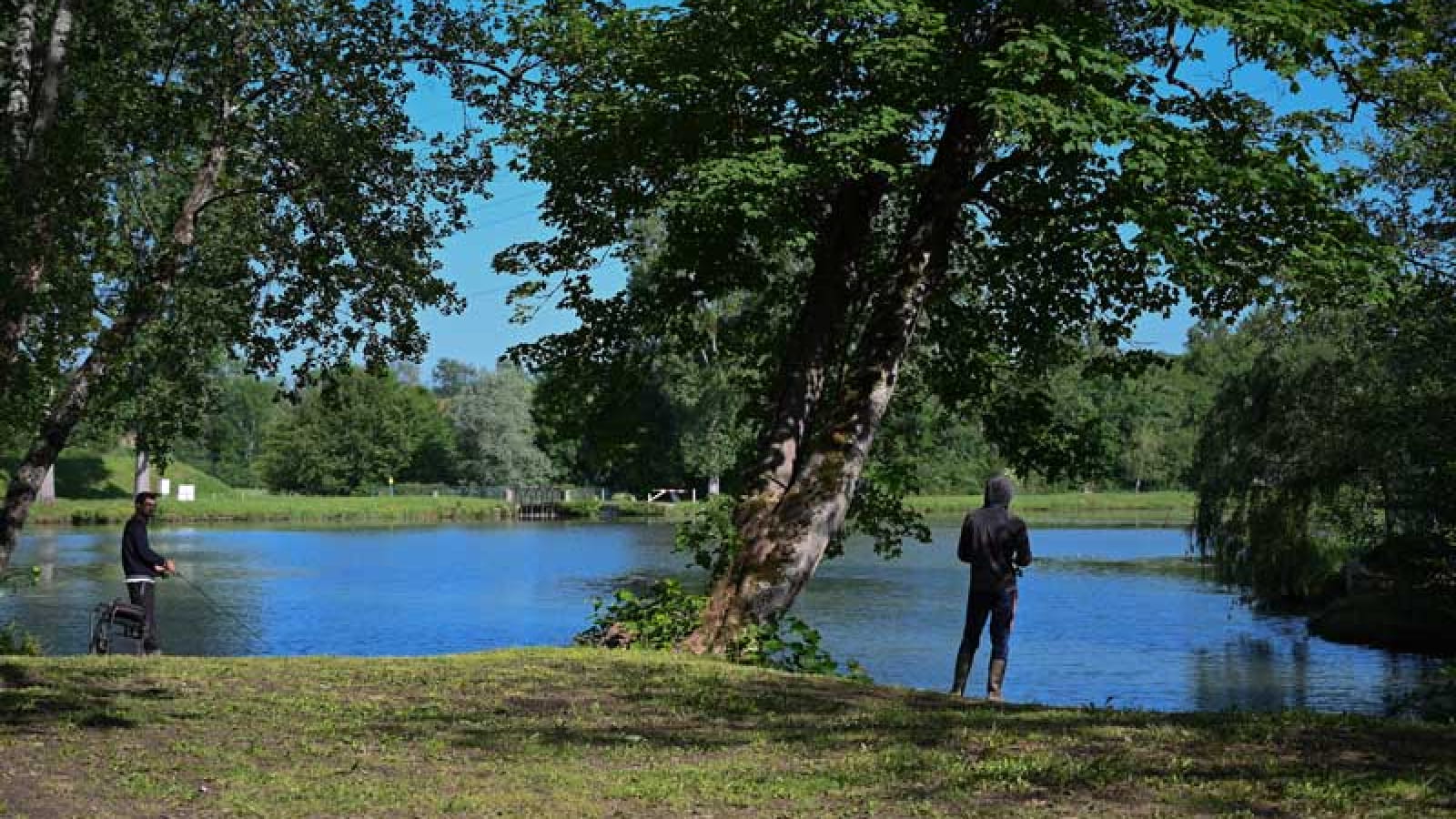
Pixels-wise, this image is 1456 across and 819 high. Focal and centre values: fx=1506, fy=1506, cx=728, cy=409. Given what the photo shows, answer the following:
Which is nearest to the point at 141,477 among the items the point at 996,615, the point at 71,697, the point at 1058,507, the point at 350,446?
the point at 350,446

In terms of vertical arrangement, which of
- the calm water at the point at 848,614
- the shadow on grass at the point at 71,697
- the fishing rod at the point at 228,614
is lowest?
the fishing rod at the point at 228,614

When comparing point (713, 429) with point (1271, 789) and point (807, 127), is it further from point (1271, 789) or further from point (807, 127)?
point (1271, 789)

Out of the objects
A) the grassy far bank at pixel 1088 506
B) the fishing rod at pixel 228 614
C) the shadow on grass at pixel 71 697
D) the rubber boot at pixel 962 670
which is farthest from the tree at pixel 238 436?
the rubber boot at pixel 962 670

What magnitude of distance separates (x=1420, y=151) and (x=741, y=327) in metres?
8.33

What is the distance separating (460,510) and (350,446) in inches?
874

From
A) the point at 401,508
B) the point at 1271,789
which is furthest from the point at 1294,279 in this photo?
the point at 401,508

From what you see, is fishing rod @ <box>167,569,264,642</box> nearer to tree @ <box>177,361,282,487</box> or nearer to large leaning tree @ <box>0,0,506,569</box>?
large leaning tree @ <box>0,0,506,569</box>

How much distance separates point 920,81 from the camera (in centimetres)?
1366

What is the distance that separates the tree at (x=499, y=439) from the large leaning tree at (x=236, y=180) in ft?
276

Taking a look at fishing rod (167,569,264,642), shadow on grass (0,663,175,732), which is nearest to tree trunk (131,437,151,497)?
fishing rod (167,569,264,642)

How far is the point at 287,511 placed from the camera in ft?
260

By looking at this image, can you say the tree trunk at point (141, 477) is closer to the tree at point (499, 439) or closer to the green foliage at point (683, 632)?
the tree at point (499, 439)

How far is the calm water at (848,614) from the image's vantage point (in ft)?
76.3

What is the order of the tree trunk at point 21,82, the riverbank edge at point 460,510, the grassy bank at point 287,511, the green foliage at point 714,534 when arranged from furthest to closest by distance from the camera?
1. the riverbank edge at point 460,510
2. the grassy bank at point 287,511
3. the green foliage at point 714,534
4. the tree trunk at point 21,82
